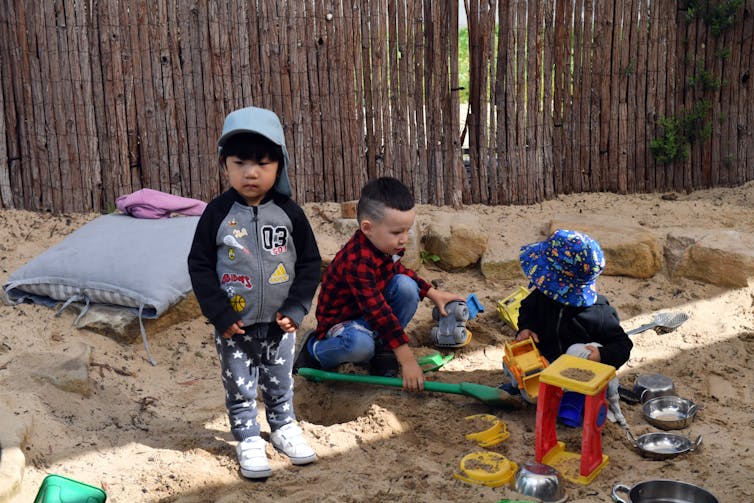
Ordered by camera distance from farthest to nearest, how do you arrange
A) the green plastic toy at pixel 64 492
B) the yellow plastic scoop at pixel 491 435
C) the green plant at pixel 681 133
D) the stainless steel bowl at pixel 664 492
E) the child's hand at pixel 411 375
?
the green plant at pixel 681 133
the child's hand at pixel 411 375
the yellow plastic scoop at pixel 491 435
the stainless steel bowl at pixel 664 492
the green plastic toy at pixel 64 492

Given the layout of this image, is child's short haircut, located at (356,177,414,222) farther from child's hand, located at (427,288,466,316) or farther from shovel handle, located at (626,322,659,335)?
shovel handle, located at (626,322,659,335)

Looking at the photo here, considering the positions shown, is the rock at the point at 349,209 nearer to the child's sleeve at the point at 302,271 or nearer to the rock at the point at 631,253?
the rock at the point at 631,253

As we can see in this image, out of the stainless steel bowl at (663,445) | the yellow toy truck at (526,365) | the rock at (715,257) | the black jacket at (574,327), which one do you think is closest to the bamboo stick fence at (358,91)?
the rock at (715,257)

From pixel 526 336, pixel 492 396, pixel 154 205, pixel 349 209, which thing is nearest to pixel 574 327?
pixel 526 336

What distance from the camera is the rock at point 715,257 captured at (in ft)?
15.9

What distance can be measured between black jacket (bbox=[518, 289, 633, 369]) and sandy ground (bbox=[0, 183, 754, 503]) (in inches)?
11.9

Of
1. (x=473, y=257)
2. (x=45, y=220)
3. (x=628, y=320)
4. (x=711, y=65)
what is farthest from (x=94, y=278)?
(x=711, y=65)

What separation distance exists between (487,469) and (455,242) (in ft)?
7.19

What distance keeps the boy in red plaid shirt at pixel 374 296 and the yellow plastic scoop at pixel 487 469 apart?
507 mm

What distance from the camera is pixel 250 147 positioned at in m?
3.10

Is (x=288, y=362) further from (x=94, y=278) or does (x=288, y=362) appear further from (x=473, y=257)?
(x=473, y=257)

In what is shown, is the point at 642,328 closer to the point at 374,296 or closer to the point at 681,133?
the point at 374,296

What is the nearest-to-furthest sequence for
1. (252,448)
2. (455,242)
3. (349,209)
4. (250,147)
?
1. (250,147)
2. (252,448)
3. (455,242)
4. (349,209)

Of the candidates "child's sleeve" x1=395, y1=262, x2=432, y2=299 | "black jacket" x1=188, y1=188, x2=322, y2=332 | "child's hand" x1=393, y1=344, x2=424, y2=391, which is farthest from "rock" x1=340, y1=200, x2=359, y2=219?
"black jacket" x1=188, y1=188, x2=322, y2=332
